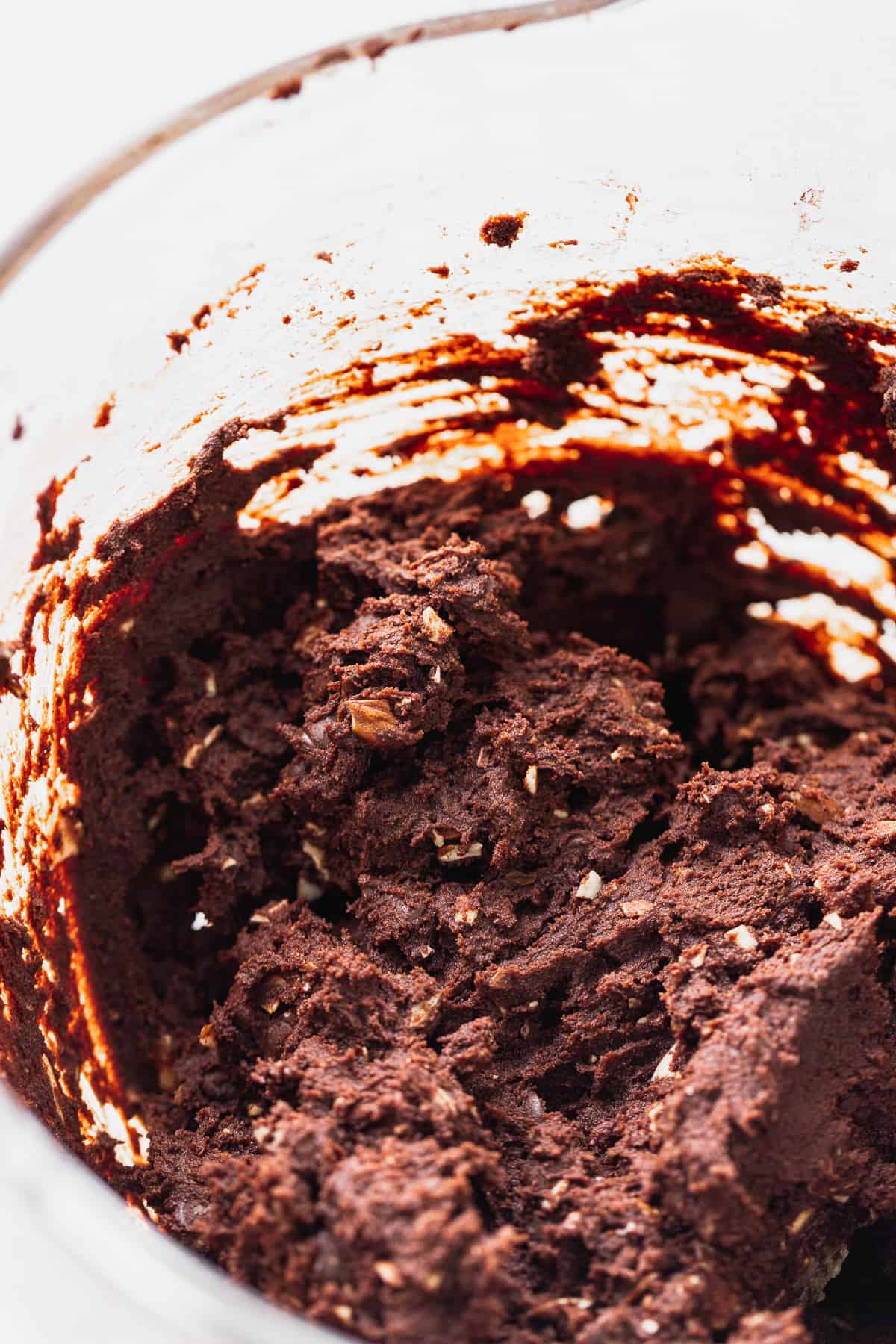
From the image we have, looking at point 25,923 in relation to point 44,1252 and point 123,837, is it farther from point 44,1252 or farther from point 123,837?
point 44,1252

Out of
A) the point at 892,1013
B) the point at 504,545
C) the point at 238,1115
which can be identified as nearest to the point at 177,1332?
the point at 238,1115

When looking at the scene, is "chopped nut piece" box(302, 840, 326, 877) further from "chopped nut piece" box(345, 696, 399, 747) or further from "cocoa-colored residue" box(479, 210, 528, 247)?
"cocoa-colored residue" box(479, 210, 528, 247)

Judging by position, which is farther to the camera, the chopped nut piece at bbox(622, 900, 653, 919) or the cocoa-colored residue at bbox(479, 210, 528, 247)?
the cocoa-colored residue at bbox(479, 210, 528, 247)

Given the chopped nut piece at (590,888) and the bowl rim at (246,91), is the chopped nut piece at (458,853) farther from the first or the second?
the bowl rim at (246,91)

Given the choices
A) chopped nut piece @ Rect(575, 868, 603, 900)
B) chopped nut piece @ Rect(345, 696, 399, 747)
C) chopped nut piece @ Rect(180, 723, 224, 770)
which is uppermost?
chopped nut piece @ Rect(345, 696, 399, 747)

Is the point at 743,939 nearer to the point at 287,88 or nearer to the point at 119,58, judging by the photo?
Answer: the point at 287,88

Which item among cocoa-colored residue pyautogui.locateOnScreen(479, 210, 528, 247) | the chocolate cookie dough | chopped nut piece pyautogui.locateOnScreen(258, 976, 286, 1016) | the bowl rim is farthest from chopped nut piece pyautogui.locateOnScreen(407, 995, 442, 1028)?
→ cocoa-colored residue pyautogui.locateOnScreen(479, 210, 528, 247)
